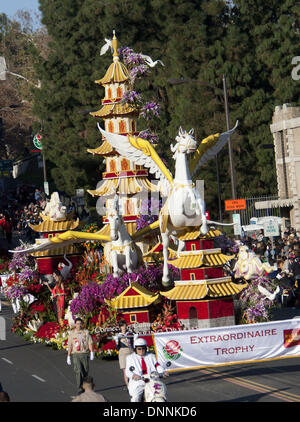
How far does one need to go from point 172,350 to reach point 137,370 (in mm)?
4583

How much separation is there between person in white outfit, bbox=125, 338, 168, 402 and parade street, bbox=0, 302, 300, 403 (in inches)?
97.1

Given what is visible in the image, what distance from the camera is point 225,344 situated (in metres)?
21.3

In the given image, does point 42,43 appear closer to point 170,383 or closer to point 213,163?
point 213,163

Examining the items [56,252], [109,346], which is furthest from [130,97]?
[109,346]

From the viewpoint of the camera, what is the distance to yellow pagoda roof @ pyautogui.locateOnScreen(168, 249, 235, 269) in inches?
1008

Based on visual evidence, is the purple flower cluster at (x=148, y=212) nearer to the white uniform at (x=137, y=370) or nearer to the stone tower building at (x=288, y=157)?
the white uniform at (x=137, y=370)

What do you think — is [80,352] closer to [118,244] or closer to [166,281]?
[166,281]

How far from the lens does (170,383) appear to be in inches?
842

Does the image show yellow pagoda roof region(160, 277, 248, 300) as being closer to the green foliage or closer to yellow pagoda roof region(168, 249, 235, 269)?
yellow pagoda roof region(168, 249, 235, 269)

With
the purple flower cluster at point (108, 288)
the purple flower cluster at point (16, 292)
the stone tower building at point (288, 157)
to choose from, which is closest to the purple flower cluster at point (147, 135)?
the purple flower cluster at point (16, 292)

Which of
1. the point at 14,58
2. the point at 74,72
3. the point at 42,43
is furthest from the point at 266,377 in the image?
the point at 14,58

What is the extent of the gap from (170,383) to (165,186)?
7743 mm

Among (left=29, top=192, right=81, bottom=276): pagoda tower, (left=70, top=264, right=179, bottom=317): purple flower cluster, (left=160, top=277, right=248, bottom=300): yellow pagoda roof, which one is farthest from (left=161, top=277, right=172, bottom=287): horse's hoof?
(left=29, top=192, right=81, bottom=276): pagoda tower

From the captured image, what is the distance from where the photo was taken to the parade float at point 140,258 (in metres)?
25.7
